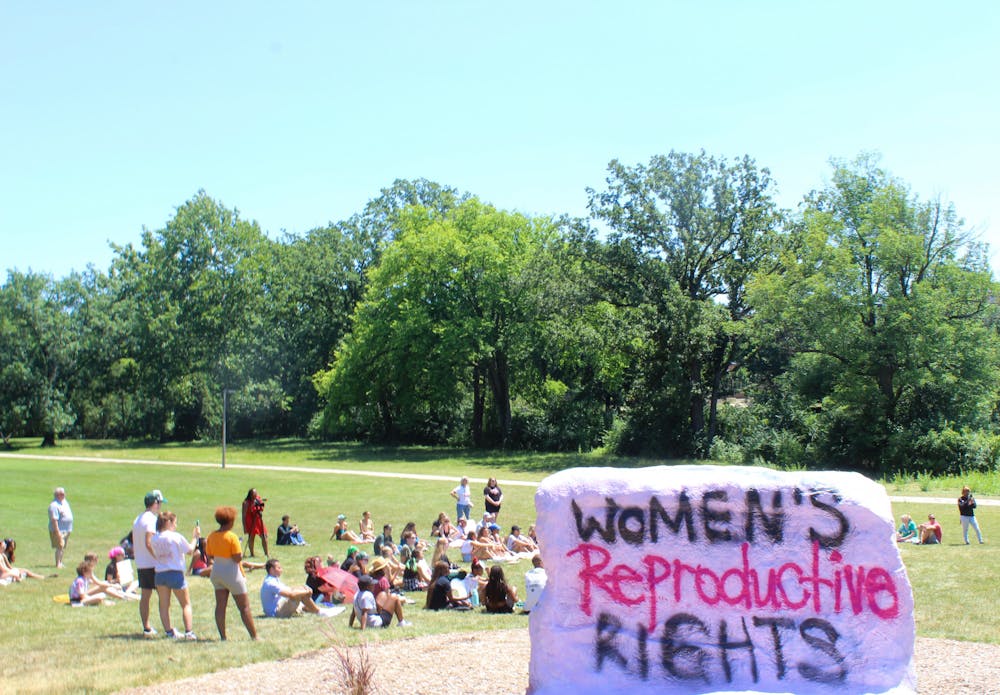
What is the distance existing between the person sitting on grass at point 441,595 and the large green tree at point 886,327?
79.2ft

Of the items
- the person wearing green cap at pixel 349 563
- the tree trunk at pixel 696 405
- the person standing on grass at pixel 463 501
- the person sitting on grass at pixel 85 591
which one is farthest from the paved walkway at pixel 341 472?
the person sitting on grass at pixel 85 591

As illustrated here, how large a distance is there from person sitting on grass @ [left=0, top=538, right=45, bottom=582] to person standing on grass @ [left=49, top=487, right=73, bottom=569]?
798mm

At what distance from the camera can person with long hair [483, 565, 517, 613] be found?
12.7 metres

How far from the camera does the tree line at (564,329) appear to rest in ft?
109

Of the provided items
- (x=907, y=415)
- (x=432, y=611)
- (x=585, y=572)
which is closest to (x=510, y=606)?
(x=432, y=611)

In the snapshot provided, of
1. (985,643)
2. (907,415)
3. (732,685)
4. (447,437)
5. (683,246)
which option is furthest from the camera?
(447,437)

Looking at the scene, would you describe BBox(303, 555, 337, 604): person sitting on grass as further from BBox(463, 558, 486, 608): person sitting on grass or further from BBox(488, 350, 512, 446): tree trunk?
BBox(488, 350, 512, 446): tree trunk

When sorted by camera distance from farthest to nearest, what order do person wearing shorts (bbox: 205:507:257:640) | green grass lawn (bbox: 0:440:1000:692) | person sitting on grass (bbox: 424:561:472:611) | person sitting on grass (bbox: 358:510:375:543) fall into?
1. person sitting on grass (bbox: 358:510:375:543)
2. person sitting on grass (bbox: 424:561:472:611)
3. person wearing shorts (bbox: 205:507:257:640)
4. green grass lawn (bbox: 0:440:1000:692)

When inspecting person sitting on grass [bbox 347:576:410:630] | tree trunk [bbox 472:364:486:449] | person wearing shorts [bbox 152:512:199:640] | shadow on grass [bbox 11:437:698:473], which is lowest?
person sitting on grass [bbox 347:576:410:630]

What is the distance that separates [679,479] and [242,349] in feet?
196

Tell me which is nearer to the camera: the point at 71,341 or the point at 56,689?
the point at 56,689

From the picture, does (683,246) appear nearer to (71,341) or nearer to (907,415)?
(907,415)

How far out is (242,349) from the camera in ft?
209

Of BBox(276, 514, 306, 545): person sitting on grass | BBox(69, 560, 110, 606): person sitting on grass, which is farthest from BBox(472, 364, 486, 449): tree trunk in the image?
BBox(69, 560, 110, 606): person sitting on grass
